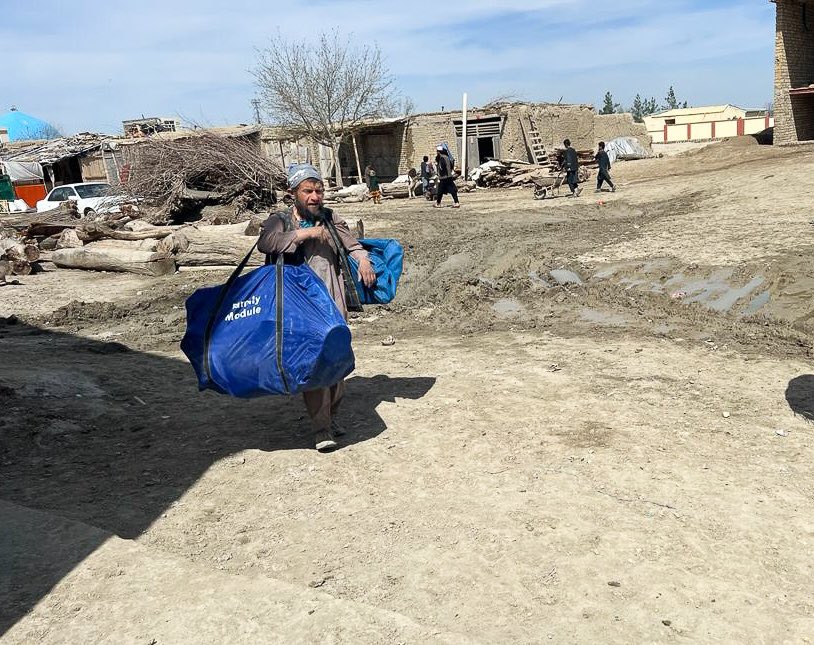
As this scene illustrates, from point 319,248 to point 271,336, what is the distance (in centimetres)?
74

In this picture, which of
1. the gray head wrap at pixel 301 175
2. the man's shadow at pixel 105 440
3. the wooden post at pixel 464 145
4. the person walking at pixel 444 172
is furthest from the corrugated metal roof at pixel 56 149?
the gray head wrap at pixel 301 175

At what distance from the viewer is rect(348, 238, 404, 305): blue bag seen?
14.7 ft

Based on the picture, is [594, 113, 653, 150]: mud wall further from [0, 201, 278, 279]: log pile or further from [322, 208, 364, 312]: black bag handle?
[322, 208, 364, 312]: black bag handle

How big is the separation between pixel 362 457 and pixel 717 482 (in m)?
1.94

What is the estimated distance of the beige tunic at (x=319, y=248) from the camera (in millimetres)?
4098

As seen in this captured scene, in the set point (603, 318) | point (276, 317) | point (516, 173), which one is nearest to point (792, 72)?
point (516, 173)

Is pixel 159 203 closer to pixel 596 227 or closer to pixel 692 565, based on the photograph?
pixel 596 227

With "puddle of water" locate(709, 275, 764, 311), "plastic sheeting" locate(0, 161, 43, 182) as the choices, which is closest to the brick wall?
"plastic sheeting" locate(0, 161, 43, 182)

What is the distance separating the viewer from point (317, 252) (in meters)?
4.30

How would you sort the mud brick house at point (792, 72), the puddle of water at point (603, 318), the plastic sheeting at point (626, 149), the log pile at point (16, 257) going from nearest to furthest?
the puddle of water at point (603, 318), the log pile at point (16, 257), the mud brick house at point (792, 72), the plastic sheeting at point (626, 149)

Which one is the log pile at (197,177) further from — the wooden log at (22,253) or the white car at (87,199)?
the wooden log at (22,253)

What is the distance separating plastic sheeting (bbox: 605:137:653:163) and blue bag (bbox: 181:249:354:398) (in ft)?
84.3

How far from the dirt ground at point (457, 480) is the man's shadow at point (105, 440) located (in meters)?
0.02

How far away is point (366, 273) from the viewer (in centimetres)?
437
